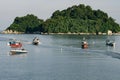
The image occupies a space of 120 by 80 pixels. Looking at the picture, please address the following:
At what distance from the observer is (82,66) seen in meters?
68.5

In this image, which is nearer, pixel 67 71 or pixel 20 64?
pixel 67 71

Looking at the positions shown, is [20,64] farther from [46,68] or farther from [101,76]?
[101,76]

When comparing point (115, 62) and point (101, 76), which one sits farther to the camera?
point (115, 62)

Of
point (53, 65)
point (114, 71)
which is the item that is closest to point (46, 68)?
point (53, 65)

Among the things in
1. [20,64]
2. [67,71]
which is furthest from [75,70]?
[20,64]

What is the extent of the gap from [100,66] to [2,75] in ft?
58.3

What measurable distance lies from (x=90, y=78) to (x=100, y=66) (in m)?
13.6

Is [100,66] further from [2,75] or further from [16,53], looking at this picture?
[16,53]

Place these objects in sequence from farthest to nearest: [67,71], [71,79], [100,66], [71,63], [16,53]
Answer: [16,53]
[71,63]
[100,66]
[67,71]
[71,79]

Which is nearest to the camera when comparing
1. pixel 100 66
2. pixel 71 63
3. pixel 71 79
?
pixel 71 79

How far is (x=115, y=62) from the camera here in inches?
2926

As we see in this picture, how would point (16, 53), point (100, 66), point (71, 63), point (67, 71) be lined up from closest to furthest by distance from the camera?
point (67, 71)
point (100, 66)
point (71, 63)
point (16, 53)

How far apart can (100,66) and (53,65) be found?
7305 mm

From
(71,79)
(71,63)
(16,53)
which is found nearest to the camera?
(71,79)
